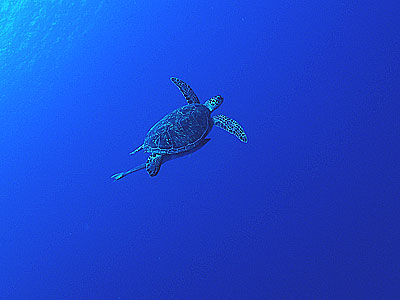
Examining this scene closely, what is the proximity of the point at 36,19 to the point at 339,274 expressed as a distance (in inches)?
830

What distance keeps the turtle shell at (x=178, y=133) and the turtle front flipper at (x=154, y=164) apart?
7 centimetres

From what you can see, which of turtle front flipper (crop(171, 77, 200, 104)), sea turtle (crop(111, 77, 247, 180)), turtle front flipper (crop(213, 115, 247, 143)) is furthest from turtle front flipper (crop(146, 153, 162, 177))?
turtle front flipper (crop(171, 77, 200, 104))

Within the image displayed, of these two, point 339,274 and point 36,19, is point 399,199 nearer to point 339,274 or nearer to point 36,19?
point 339,274

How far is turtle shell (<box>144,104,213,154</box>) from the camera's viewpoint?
11.6 ft

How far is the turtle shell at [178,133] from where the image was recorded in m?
3.52

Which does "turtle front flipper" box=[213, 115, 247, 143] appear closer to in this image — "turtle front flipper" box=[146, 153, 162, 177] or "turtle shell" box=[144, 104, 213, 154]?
"turtle shell" box=[144, 104, 213, 154]

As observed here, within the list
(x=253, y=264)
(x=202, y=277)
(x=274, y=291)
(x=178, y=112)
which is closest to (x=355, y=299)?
(x=274, y=291)

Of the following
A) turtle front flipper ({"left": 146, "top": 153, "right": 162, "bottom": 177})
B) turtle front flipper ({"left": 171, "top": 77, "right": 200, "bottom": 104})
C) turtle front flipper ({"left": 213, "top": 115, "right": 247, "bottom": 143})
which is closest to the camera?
turtle front flipper ({"left": 146, "top": 153, "right": 162, "bottom": 177})

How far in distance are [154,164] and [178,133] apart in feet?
1.45

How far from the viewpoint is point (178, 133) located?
11.7 feet

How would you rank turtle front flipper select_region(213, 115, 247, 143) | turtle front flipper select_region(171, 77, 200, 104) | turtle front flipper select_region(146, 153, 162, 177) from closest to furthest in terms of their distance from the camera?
turtle front flipper select_region(146, 153, 162, 177), turtle front flipper select_region(213, 115, 247, 143), turtle front flipper select_region(171, 77, 200, 104)

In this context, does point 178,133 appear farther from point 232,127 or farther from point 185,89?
point 185,89

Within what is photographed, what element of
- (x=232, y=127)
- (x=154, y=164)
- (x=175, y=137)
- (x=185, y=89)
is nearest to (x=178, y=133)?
(x=175, y=137)

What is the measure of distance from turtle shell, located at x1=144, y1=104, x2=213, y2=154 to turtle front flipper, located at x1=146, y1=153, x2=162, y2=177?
7 cm
